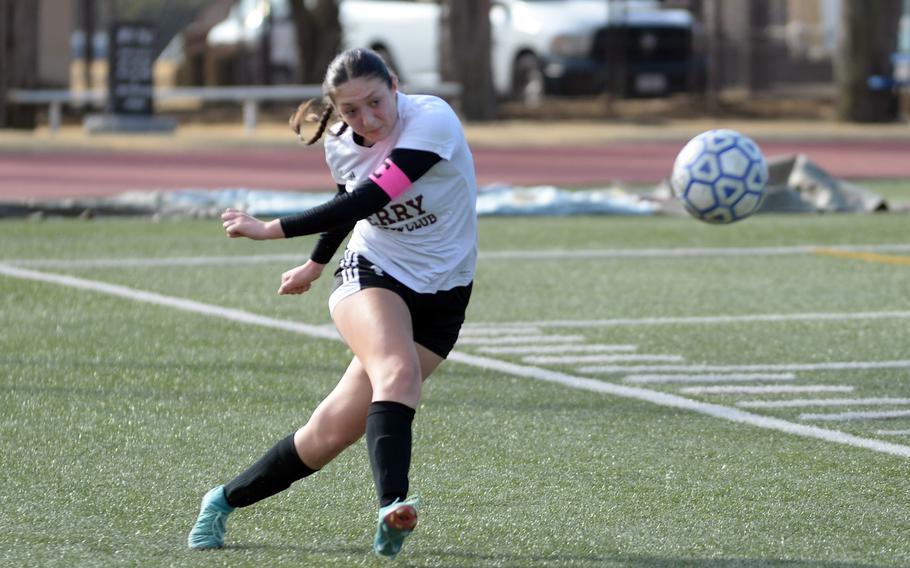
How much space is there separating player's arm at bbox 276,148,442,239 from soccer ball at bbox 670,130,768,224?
6.10 meters

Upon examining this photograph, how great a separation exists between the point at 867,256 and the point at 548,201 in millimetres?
3812

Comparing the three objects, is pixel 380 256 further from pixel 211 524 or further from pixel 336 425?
pixel 211 524

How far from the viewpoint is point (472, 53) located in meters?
29.2

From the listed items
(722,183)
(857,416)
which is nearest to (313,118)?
(857,416)

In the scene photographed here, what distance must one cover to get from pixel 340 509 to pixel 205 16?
3983 cm

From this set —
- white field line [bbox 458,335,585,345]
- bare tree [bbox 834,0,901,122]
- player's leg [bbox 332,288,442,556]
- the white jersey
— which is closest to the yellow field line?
white field line [bbox 458,335,585,345]

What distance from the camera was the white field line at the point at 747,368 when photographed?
822cm

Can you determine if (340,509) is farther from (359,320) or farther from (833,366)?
(833,366)

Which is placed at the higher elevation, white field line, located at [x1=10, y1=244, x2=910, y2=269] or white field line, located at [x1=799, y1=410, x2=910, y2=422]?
white field line, located at [x1=10, y1=244, x2=910, y2=269]

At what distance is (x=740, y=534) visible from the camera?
5219 millimetres

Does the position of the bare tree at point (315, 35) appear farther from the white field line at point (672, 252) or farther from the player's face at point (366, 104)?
the player's face at point (366, 104)

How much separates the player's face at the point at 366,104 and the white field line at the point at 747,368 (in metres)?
3.39

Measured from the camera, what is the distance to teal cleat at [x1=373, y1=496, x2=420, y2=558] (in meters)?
4.53

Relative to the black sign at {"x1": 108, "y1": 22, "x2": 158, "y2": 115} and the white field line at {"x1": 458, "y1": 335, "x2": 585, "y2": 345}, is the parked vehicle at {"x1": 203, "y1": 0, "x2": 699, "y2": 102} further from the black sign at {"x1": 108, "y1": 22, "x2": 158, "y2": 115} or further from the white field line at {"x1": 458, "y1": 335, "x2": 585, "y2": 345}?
the white field line at {"x1": 458, "y1": 335, "x2": 585, "y2": 345}
